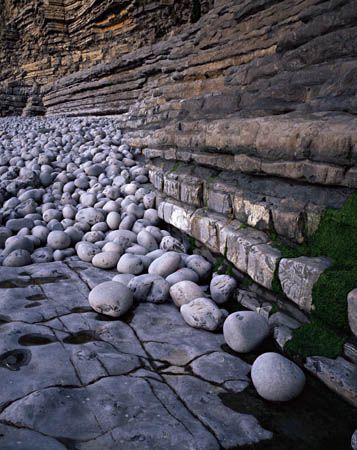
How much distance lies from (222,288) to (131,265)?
0.76 metres

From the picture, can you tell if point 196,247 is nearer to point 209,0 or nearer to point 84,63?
point 209,0

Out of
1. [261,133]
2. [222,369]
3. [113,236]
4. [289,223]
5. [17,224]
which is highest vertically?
[261,133]

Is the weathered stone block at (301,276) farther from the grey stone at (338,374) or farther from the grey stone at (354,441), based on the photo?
the grey stone at (354,441)

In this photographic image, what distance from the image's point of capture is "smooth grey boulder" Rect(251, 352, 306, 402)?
1340 mm

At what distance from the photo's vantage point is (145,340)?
1747 millimetres

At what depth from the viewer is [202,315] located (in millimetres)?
1877

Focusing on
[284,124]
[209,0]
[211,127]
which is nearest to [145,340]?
[284,124]

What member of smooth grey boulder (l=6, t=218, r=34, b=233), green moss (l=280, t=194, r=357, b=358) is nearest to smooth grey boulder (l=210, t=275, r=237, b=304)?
green moss (l=280, t=194, r=357, b=358)

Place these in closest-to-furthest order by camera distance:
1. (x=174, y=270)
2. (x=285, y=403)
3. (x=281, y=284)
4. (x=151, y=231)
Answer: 1. (x=285, y=403)
2. (x=281, y=284)
3. (x=174, y=270)
4. (x=151, y=231)

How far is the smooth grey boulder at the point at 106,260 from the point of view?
2.66 metres

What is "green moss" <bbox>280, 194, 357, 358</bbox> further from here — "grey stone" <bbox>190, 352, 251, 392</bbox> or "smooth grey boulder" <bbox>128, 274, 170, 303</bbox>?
"smooth grey boulder" <bbox>128, 274, 170, 303</bbox>

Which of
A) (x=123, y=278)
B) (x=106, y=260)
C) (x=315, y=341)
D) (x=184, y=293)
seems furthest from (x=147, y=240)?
(x=315, y=341)

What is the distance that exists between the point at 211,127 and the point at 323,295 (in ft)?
5.03

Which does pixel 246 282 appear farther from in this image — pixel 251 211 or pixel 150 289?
pixel 150 289
